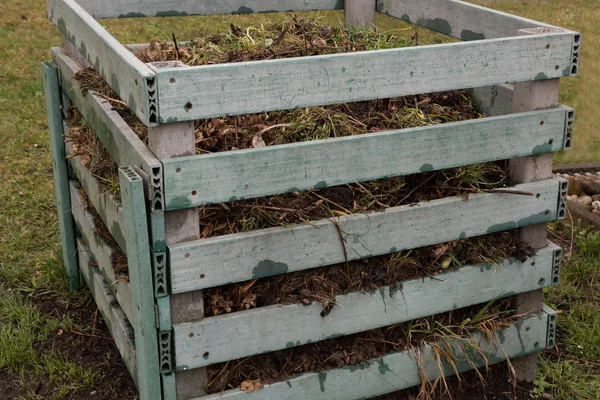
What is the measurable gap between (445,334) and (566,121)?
3.17 ft

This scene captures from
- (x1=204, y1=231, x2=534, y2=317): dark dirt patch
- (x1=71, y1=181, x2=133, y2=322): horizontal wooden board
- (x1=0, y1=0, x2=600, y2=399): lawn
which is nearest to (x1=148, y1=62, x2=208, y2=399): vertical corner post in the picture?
(x1=204, y1=231, x2=534, y2=317): dark dirt patch

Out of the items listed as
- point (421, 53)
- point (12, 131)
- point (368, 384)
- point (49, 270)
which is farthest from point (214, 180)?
point (12, 131)

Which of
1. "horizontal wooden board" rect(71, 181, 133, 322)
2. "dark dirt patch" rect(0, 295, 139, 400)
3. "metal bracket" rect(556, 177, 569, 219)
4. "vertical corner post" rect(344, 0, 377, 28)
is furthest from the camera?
"vertical corner post" rect(344, 0, 377, 28)

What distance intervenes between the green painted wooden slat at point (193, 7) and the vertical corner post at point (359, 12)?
139mm

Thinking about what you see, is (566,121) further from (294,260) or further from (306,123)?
(294,260)

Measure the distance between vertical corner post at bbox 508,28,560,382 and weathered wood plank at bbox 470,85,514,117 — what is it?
217 millimetres

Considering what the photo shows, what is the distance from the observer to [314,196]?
10.0 feet

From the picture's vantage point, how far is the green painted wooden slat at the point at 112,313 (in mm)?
3252

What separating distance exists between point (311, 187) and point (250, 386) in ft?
2.50

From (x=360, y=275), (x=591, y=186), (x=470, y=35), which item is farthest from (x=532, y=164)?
(x=591, y=186)

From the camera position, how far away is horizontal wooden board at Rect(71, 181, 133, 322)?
3.13 m

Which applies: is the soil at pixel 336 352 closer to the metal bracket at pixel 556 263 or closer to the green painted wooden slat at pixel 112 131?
the metal bracket at pixel 556 263

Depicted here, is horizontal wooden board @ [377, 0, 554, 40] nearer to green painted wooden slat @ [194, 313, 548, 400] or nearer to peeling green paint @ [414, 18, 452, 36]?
peeling green paint @ [414, 18, 452, 36]

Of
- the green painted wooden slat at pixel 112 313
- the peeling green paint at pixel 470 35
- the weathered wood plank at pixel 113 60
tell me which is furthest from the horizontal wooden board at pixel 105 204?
the peeling green paint at pixel 470 35
